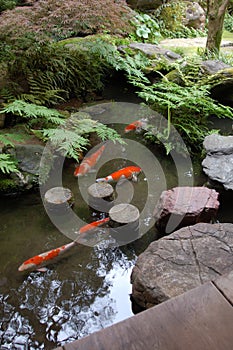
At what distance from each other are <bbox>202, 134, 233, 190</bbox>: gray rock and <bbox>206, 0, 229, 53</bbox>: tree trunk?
125 inches

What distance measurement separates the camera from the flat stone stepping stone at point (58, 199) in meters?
3.28

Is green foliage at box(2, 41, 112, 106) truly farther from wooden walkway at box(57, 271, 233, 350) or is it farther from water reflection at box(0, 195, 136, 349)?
wooden walkway at box(57, 271, 233, 350)

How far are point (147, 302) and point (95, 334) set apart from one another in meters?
1.49

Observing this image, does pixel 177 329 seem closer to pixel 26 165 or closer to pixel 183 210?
pixel 183 210

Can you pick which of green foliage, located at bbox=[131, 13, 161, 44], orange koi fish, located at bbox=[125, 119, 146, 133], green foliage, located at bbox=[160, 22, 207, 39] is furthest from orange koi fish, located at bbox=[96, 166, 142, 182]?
green foliage, located at bbox=[160, 22, 207, 39]

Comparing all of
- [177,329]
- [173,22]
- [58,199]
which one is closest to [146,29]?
[173,22]

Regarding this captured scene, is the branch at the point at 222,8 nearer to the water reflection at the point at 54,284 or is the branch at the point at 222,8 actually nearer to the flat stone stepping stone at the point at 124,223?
the water reflection at the point at 54,284

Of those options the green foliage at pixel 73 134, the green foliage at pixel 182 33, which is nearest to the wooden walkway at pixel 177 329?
the green foliage at pixel 73 134

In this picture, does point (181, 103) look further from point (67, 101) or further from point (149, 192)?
point (67, 101)

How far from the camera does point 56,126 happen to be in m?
4.46

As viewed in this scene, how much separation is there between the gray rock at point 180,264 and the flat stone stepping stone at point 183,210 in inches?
18.6

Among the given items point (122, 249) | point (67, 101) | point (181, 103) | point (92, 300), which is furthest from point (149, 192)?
point (67, 101)

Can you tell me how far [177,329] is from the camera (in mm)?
955

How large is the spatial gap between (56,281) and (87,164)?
1.74 m
